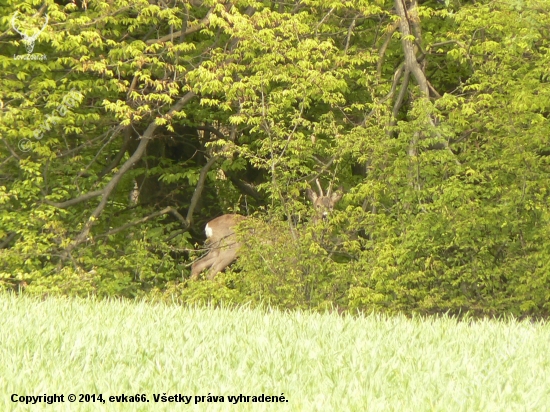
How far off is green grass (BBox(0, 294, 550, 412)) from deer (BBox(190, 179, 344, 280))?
20.6 feet

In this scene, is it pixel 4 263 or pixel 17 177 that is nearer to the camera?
pixel 4 263

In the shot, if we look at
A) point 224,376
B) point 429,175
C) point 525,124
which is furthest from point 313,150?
point 224,376

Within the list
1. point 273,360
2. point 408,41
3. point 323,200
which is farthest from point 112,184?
point 273,360

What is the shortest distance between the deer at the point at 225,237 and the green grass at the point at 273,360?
6290 millimetres

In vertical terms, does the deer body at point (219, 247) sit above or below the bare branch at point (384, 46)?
below

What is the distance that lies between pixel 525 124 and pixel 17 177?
9.64 metres

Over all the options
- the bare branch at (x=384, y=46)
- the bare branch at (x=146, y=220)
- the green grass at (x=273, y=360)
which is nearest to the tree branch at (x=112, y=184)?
the bare branch at (x=146, y=220)

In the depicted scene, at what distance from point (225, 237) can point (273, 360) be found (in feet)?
31.7

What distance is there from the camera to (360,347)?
6062 mm

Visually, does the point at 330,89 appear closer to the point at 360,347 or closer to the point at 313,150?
the point at 313,150

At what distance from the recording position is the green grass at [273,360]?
15.2ft

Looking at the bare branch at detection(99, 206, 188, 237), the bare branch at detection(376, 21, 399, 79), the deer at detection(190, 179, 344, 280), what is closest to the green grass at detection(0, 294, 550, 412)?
the deer at detection(190, 179, 344, 280)

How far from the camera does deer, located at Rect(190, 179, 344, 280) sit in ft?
45.5

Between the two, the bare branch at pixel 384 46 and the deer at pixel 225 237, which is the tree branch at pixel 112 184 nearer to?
the deer at pixel 225 237
